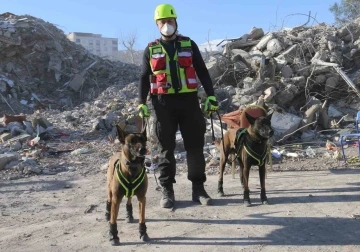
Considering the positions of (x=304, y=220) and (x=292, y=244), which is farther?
(x=304, y=220)

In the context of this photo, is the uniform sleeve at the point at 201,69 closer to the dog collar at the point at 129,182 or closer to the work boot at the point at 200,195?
the work boot at the point at 200,195

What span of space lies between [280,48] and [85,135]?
18.6ft

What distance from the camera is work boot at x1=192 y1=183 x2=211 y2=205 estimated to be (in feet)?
16.3

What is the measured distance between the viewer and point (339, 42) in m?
11.3

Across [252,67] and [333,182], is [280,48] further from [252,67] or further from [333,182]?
[333,182]

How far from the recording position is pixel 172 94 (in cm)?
480

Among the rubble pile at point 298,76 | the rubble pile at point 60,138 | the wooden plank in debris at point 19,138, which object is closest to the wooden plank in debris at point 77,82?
the rubble pile at point 60,138

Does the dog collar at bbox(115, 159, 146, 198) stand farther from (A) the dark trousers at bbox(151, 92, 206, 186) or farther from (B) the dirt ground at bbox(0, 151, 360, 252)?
(A) the dark trousers at bbox(151, 92, 206, 186)

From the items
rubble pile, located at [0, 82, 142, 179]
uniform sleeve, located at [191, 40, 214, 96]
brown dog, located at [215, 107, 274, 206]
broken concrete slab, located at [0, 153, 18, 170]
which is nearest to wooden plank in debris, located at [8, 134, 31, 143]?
rubble pile, located at [0, 82, 142, 179]

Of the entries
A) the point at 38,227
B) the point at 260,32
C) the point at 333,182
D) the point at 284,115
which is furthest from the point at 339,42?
the point at 38,227

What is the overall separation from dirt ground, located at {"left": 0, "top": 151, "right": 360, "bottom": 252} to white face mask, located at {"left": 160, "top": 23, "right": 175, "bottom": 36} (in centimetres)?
204

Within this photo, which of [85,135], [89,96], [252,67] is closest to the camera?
[85,135]

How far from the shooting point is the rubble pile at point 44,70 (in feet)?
51.6

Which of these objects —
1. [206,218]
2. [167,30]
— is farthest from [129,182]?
[167,30]
